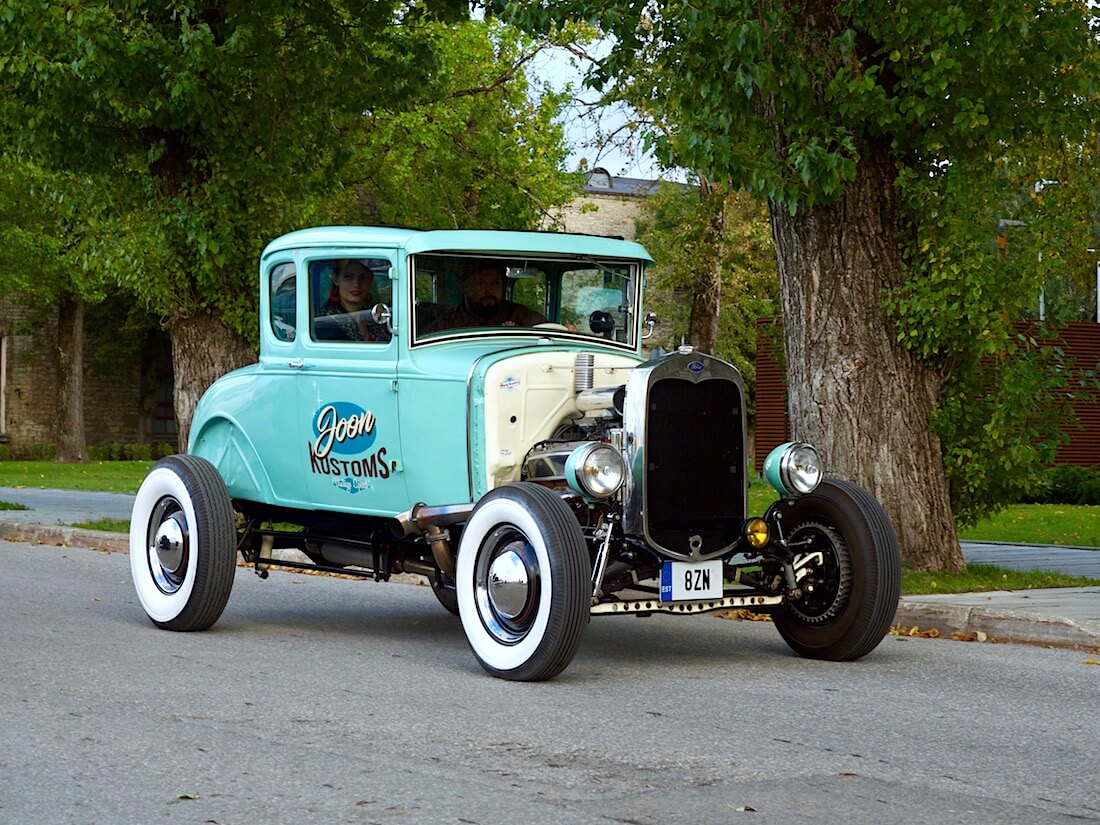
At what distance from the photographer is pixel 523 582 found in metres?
8.08

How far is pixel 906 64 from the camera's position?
11773 mm

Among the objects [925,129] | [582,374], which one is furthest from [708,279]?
[582,374]

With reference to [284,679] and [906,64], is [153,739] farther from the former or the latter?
[906,64]

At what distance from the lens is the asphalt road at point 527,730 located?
18.2ft

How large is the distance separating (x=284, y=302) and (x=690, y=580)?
3.46 m

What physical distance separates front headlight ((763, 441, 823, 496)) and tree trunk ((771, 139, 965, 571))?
338 cm

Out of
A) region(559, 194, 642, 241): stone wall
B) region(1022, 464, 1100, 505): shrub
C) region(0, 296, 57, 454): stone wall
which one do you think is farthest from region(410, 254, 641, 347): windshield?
region(559, 194, 642, 241): stone wall

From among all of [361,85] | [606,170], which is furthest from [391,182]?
[361,85]

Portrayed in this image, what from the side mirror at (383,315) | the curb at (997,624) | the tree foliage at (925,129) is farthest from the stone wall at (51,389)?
the curb at (997,624)

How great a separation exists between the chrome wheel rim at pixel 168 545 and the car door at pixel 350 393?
0.82m

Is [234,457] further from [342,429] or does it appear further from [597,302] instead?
[597,302]

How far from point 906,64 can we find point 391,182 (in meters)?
21.5

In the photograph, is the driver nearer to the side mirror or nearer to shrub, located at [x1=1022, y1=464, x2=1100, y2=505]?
the side mirror

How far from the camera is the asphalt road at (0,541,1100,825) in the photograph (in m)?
5.55
